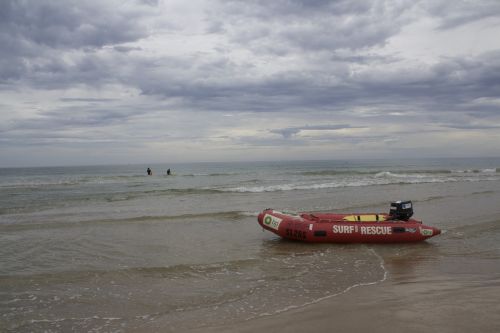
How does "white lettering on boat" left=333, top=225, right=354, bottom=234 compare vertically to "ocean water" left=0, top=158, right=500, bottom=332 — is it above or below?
above

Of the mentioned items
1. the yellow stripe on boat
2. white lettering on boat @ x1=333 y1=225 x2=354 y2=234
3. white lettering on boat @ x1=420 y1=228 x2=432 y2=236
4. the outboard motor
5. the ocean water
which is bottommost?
the ocean water

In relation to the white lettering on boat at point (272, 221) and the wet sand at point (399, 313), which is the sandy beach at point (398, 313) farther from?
the white lettering on boat at point (272, 221)

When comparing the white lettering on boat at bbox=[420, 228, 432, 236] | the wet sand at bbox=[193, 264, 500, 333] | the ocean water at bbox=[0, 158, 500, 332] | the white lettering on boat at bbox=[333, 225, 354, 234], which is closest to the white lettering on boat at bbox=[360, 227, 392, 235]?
the white lettering on boat at bbox=[333, 225, 354, 234]

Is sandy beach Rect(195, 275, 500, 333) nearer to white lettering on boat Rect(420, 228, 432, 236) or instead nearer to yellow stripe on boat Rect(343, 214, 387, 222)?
white lettering on boat Rect(420, 228, 432, 236)

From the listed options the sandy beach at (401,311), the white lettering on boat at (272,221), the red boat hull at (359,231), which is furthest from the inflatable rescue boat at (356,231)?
the sandy beach at (401,311)

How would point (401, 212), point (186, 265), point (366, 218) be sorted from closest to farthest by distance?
point (186, 265) → point (401, 212) → point (366, 218)

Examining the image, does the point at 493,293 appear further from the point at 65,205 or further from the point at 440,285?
the point at 65,205

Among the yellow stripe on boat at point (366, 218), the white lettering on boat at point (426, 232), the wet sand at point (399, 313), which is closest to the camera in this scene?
the wet sand at point (399, 313)

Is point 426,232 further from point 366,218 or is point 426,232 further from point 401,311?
point 401,311

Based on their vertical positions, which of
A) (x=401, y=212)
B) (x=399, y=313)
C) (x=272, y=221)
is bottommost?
(x=399, y=313)

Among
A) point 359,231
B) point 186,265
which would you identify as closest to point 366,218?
point 359,231

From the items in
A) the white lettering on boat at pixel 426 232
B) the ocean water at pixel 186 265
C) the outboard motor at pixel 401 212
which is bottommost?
the ocean water at pixel 186 265

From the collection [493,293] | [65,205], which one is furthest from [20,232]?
[493,293]

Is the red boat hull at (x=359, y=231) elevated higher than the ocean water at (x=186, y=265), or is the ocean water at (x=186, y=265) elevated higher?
the red boat hull at (x=359, y=231)
